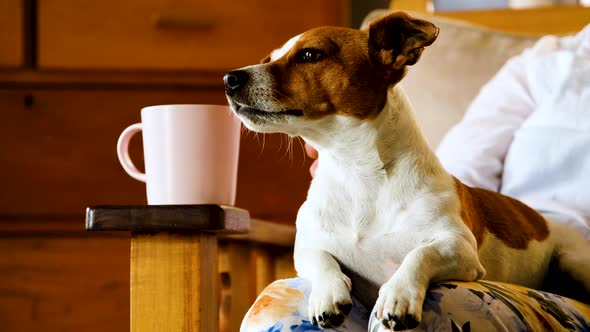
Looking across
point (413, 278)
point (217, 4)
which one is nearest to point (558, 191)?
point (413, 278)

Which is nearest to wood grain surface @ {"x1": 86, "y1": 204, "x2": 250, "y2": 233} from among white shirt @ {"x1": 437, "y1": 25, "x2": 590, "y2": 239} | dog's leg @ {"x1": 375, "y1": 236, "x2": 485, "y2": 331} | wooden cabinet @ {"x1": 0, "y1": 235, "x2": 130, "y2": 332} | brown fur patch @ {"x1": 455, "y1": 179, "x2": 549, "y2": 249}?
dog's leg @ {"x1": 375, "y1": 236, "x2": 485, "y2": 331}

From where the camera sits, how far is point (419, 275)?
2.98 ft

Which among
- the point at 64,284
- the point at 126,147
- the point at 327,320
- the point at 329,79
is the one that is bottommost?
the point at 64,284

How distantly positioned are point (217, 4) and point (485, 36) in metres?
0.61

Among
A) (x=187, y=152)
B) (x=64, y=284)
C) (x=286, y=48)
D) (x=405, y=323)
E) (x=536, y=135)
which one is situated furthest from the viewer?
(x=64, y=284)

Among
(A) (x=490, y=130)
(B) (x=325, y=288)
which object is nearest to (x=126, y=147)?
(B) (x=325, y=288)

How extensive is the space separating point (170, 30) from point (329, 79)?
92 centimetres

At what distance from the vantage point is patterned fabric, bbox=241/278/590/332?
84 centimetres

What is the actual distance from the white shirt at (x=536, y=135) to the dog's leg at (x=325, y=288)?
522mm

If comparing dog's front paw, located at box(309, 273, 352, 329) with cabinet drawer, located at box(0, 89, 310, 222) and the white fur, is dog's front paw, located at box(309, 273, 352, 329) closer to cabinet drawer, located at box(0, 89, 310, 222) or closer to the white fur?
the white fur

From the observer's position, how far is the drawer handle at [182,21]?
1925 mm

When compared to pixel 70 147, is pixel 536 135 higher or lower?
higher

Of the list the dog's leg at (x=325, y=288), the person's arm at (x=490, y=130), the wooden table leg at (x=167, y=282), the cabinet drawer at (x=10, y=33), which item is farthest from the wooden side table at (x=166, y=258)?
the cabinet drawer at (x=10, y=33)

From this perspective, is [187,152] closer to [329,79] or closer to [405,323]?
[329,79]
